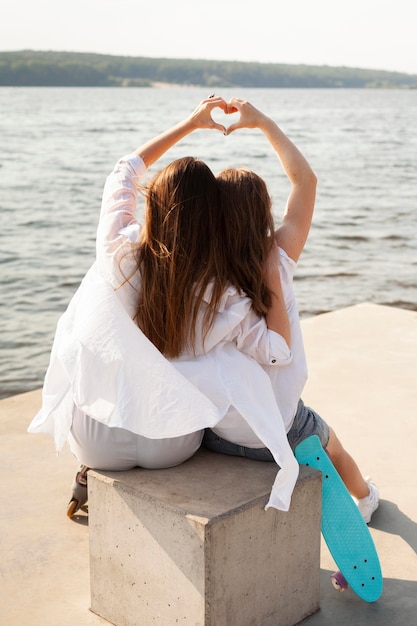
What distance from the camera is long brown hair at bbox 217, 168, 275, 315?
88.1 inches

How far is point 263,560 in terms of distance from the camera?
2.23 meters

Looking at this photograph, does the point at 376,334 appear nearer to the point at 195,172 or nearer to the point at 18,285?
the point at 195,172

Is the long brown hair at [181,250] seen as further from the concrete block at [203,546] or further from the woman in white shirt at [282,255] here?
the concrete block at [203,546]

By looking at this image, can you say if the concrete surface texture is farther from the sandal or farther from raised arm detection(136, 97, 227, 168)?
raised arm detection(136, 97, 227, 168)

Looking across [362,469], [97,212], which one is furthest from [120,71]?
[362,469]

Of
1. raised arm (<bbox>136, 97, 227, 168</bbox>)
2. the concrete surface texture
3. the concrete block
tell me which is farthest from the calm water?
the concrete block

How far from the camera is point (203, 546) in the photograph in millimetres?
2051

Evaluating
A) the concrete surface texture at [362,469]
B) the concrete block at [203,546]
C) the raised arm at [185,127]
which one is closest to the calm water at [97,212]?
the concrete surface texture at [362,469]

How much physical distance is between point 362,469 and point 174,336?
141 centimetres

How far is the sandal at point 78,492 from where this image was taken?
2893 millimetres

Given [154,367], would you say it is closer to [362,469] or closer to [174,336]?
[174,336]

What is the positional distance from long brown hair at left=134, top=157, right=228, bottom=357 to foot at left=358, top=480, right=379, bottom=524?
100cm

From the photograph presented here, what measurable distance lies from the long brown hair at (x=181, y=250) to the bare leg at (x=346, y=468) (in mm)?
696

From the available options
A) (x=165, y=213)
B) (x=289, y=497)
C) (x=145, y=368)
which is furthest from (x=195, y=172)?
(x=289, y=497)
